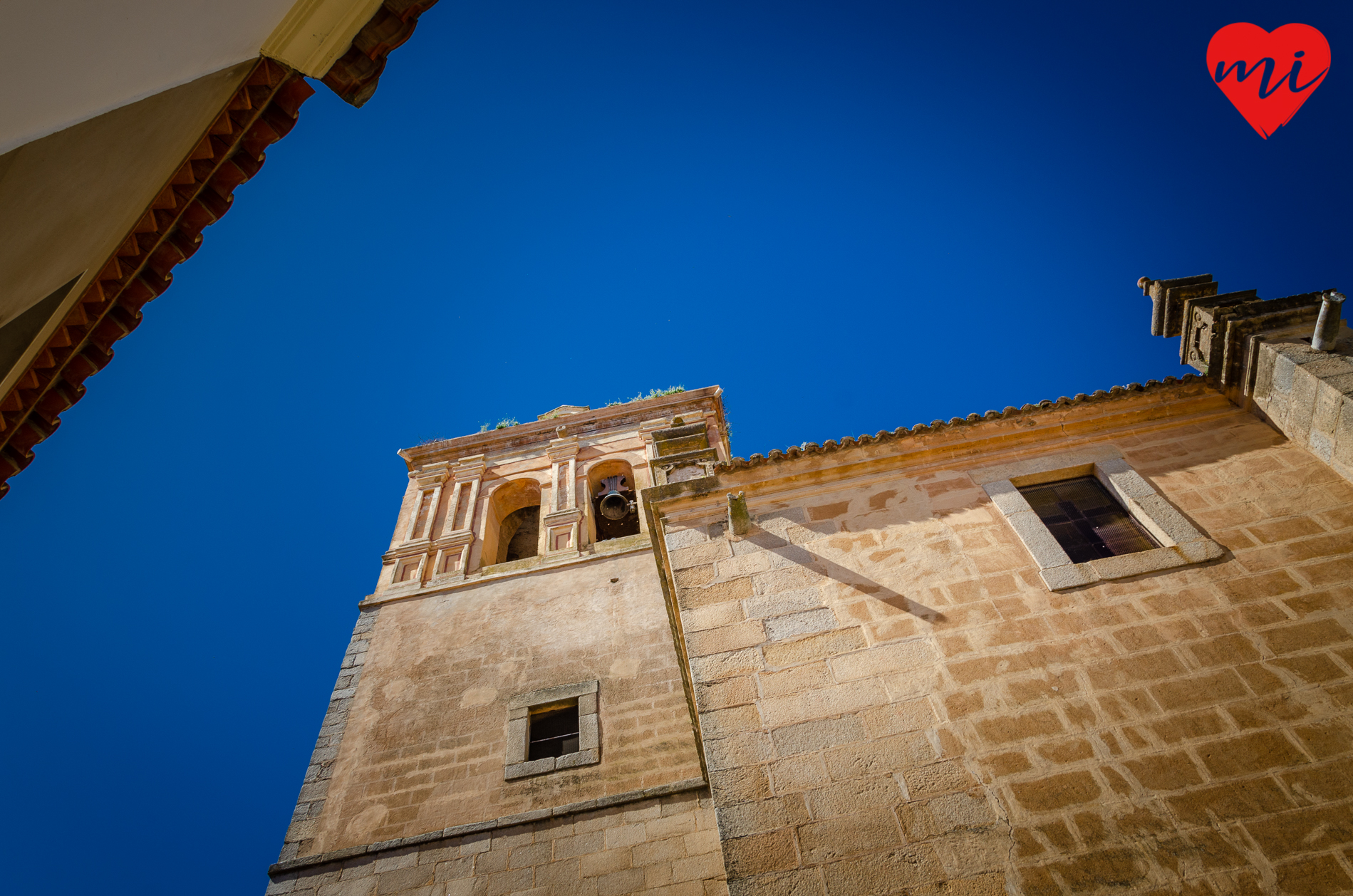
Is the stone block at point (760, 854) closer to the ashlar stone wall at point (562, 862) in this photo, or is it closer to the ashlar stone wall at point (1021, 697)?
the ashlar stone wall at point (1021, 697)

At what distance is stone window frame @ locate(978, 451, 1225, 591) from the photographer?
4828mm

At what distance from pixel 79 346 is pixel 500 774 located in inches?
222

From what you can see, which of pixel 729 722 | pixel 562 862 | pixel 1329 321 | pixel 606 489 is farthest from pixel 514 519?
pixel 1329 321

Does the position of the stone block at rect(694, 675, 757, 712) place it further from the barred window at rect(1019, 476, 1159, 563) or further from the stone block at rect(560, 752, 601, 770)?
the stone block at rect(560, 752, 601, 770)

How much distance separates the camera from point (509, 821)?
6672 millimetres

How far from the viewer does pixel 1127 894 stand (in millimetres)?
3447

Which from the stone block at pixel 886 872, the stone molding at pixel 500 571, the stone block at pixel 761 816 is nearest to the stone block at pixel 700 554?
the stone block at pixel 761 816

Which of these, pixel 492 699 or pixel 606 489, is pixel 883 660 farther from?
pixel 606 489

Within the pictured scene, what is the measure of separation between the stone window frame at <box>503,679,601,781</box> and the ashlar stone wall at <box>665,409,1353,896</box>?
3488 millimetres

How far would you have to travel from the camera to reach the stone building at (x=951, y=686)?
373 cm

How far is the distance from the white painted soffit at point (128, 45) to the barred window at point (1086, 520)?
583 centimetres

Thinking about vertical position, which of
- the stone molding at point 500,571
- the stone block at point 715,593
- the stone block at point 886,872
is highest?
the stone molding at point 500,571

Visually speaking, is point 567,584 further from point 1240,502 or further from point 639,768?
point 1240,502

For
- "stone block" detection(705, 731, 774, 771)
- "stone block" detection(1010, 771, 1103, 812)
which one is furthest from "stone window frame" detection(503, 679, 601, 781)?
"stone block" detection(1010, 771, 1103, 812)
